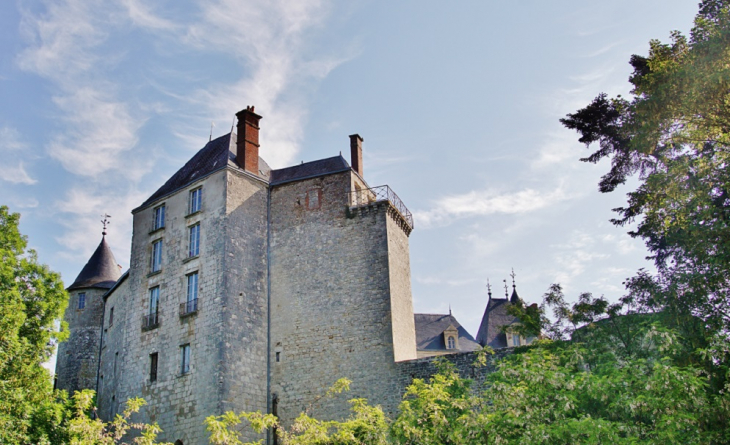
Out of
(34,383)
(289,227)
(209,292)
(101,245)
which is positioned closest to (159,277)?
(209,292)

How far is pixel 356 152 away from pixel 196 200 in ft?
21.8

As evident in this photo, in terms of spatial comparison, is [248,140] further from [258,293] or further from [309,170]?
[258,293]

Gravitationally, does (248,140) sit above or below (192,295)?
above

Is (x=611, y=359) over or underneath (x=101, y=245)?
underneath

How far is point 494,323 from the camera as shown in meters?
42.3

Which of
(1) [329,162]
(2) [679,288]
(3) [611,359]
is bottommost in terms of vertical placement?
(3) [611,359]

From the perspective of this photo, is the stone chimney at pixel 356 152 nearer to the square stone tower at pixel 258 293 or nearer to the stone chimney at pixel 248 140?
the square stone tower at pixel 258 293

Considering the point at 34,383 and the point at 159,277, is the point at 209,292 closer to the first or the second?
the point at 159,277

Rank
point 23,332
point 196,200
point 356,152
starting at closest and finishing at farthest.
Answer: point 23,332, point 196,200, point 356,152

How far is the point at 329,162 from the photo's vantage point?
91.0 feet

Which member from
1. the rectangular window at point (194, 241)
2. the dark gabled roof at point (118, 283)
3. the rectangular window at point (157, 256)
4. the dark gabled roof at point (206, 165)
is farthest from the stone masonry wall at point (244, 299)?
the dark gabled roof at point (118, 283)

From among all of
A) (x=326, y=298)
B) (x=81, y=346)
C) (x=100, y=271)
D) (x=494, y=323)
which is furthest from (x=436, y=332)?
(x=81, y=346)

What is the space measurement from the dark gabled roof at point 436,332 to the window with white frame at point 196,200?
60.6ft

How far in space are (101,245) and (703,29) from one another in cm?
3243
